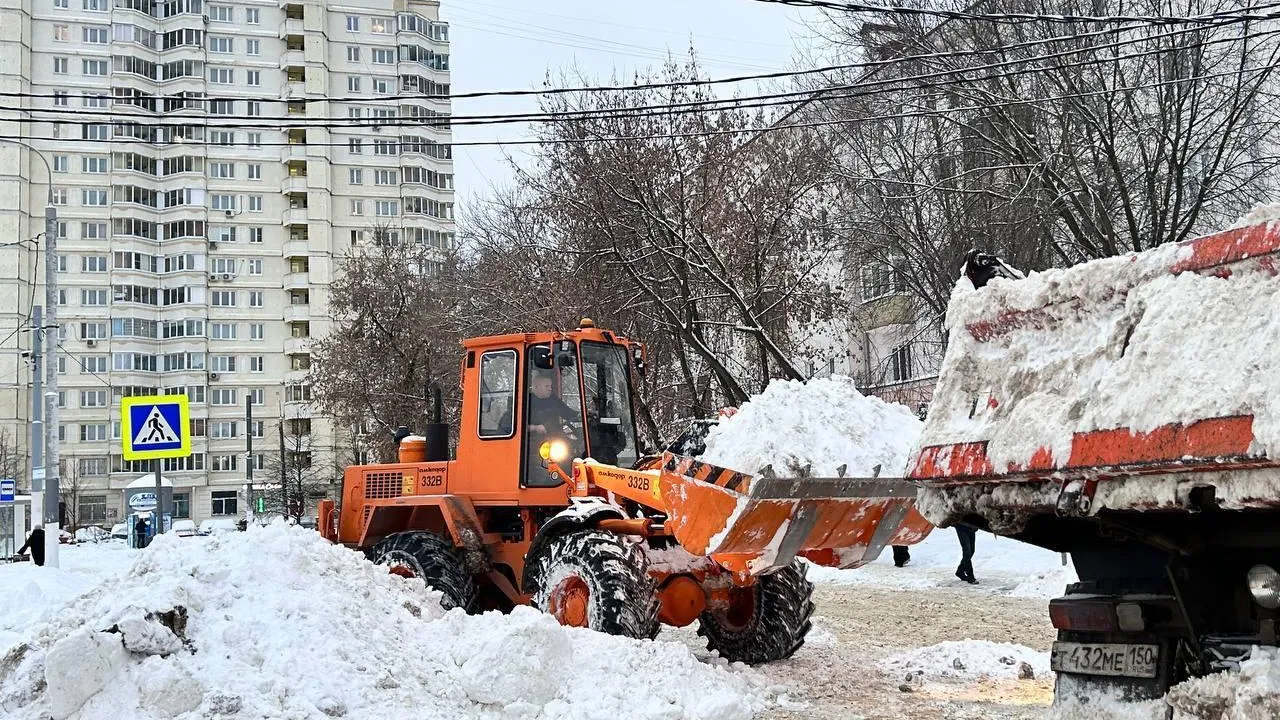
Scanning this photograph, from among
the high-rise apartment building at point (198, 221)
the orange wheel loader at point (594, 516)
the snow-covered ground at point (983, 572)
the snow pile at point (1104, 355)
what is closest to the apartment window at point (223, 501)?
the high-rise apartment building at point (198, 221)

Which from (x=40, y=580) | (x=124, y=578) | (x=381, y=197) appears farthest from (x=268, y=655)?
(x=381, y=197)

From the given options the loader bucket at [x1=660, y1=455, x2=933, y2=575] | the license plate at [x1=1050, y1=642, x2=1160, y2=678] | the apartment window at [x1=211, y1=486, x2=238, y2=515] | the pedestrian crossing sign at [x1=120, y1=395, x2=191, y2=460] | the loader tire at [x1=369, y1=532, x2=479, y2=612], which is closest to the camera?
the license plate at [x1=1050, y1=642, x2=1160, y2=678]

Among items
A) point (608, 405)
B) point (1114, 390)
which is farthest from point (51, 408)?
point (1114, 390)

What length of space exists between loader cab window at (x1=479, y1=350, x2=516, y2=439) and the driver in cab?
0.20m

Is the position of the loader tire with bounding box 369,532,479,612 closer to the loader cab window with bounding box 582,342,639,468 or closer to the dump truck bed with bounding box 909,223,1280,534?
the loader cab window with bounding box 582,342,639,468

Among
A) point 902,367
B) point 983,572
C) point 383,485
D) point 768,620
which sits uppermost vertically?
point 902,367

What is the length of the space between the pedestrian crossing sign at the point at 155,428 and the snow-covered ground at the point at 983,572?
399 inches

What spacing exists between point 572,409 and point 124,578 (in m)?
3.89

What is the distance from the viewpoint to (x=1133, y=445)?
404 cm

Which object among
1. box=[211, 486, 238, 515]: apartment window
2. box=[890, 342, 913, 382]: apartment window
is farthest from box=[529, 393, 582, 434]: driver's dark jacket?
box=[211, 486, 238, 515]: apartment window

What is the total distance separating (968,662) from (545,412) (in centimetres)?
402

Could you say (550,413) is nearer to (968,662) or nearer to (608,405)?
(608,405)

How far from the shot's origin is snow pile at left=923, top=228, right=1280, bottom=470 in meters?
3.80

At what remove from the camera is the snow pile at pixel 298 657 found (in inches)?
276
